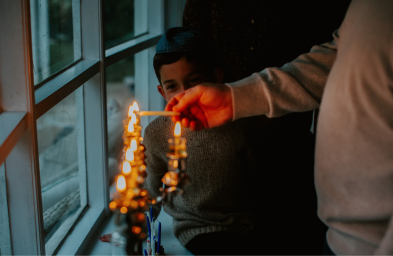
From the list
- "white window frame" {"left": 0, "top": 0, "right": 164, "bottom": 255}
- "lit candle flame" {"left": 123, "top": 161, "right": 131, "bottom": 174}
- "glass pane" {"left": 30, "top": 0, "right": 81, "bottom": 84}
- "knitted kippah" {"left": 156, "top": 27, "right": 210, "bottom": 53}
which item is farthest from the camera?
"knitted kippah" {"left": 156, "top": 27, "right": 210, "bottom": 53}

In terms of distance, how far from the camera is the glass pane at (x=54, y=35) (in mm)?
910

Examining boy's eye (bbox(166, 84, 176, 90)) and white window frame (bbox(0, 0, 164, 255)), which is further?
boy's eye (bbox(166, 84, 176, 90))

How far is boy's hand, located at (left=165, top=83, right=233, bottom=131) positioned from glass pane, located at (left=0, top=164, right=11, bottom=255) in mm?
430

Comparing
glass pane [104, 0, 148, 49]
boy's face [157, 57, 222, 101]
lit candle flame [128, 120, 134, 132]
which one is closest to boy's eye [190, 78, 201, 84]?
boy's face [157, 57, 222, 101]

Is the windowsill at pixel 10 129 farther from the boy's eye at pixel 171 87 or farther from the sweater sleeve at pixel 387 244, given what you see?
the sweater sleeve at pixel 387 244

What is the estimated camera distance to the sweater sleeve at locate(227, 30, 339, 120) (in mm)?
812

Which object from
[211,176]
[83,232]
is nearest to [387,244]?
[211,176]

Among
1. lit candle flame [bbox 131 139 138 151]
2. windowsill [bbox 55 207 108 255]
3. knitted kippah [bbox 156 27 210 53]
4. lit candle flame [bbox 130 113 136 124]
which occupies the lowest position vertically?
windowsill [bbox 55 207 108 255]

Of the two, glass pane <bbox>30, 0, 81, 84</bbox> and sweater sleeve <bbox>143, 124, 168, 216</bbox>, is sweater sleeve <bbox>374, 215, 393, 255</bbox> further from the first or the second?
glass pane <bbox>30, 0, 81, 84</bbox>

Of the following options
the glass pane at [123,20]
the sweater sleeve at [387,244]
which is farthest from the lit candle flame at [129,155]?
the glass pane at [123,20]

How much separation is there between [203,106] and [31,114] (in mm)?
426

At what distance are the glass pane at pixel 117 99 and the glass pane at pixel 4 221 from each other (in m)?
0.83

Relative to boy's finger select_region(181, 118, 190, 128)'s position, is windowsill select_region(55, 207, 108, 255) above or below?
below

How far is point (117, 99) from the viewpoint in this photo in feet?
6.20
